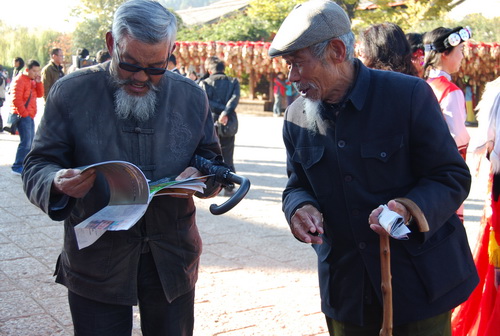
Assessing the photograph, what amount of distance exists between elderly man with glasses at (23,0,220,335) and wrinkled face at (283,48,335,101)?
47 cm

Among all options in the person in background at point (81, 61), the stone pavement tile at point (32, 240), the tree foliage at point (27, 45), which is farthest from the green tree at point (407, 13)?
the tree foliage at point (27, 45)

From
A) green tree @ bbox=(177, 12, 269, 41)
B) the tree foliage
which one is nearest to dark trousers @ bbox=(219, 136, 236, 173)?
green tree @ bbox=(177, 12, 269, 41)

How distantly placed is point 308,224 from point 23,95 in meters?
8.68

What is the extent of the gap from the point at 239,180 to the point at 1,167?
8.87 meters

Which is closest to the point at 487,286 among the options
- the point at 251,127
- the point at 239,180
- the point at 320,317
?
the point at 320,317

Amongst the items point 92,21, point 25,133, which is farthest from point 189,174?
point 92,21

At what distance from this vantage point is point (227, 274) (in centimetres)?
500

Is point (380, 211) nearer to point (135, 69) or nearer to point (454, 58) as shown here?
point (135, 69)

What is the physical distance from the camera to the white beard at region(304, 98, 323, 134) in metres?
2.28

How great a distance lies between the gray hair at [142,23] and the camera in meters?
2.22

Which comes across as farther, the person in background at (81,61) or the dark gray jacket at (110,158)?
the person in background at (81,61)

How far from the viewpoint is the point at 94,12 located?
4475cm

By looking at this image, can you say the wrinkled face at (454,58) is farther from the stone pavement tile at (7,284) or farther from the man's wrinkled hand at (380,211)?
the stone pavement tile at (7,284)

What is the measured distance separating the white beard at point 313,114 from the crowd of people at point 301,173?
11 millimetres
